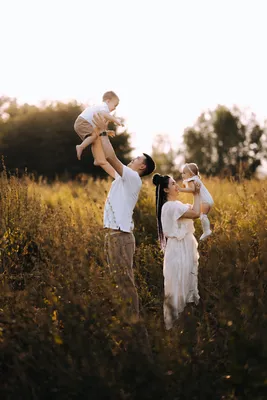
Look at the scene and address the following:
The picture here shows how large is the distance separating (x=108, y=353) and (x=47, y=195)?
9.71m

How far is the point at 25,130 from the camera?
3359 centimetres

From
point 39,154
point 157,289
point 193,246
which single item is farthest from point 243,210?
point 39,154

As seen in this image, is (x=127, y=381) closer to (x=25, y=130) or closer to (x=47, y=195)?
(x=47, y=195)

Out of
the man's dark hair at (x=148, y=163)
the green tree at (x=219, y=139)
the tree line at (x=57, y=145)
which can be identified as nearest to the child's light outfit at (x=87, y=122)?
the man's dark hair at (x=148, y=163)

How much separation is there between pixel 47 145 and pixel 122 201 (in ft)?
90.0

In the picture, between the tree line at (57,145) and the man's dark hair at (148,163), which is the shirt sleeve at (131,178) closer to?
the man's dark hair at (148,163)

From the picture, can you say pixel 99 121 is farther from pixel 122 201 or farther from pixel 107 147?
pixel 122 201

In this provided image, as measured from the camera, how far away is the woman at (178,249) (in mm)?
5664

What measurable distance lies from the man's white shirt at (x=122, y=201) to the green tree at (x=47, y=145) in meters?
24.5

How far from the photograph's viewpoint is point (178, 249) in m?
5.72

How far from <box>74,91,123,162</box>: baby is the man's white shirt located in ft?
1.13

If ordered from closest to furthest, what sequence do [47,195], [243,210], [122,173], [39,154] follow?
[122,173]
[243,210]
[47,195]
[39,154]

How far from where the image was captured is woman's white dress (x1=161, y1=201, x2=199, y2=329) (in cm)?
567

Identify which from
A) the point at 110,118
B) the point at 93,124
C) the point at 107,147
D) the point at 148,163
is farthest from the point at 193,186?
the point at 93,124
